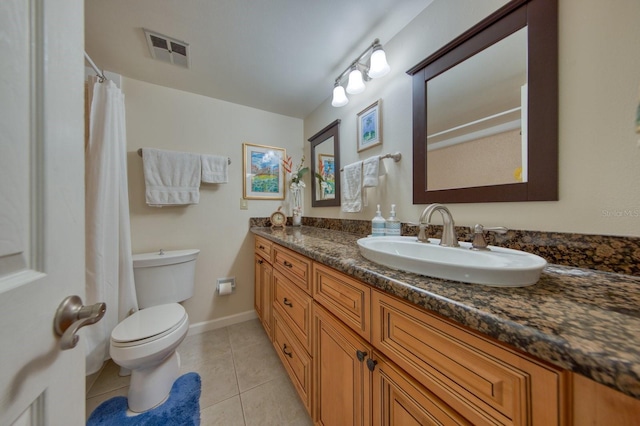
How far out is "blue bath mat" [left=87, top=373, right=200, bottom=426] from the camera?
105cm

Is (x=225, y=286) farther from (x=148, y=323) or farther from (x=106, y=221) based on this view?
(x=106, y=221)

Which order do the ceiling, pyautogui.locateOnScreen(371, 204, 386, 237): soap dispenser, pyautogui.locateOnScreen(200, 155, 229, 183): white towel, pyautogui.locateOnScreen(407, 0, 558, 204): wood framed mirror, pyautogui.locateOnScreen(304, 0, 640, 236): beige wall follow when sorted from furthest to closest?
pyautogui.locateOnScreen(200, 155, 229, 183): white towel < pyautogui.locateOnScreen(371, 204, 386, 237): soap dispenser < the ceiling < pyautogui.locateOnScreen(407, 0, 558, 204): wood framed mirror < pyautogui.locateOnScreen(304, 0, 640, 236): beige wall

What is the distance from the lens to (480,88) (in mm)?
923

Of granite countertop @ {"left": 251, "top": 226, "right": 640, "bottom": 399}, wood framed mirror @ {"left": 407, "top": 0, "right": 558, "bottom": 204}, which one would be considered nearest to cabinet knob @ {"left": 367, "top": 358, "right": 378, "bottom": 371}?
granite countertop @ {"left": 251, "top": 226, "right": 640, "bottom": 399}

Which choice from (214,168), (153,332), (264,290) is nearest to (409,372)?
(153,332)

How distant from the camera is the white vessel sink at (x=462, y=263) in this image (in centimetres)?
49

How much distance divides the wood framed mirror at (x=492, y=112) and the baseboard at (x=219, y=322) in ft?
6.06

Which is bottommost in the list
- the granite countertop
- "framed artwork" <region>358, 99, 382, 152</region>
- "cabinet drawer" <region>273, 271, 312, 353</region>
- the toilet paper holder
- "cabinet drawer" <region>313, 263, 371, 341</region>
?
the toilet paper holder

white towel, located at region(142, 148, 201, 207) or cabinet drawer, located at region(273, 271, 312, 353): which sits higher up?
white towel, located at region(142, 148, 201, 207)

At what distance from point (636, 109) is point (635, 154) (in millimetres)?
120

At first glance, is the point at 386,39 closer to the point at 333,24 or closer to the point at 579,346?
the point at 333,24

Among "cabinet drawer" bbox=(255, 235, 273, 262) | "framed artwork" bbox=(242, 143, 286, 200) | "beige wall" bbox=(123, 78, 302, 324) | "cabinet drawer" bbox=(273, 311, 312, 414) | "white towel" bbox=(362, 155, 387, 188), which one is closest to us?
"cabinet drawer" bbox=(273, 311, 312, 414)

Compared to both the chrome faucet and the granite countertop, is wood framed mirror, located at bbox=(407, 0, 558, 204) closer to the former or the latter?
the chrome faucet

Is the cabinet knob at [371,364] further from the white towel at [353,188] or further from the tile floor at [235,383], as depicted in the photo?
the white towel at [353,188]
